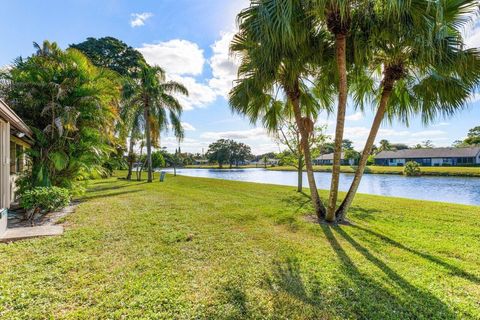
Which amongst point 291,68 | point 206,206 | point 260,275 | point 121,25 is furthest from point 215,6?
point 260,275

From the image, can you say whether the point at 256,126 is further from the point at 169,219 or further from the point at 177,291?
the point at 177,291

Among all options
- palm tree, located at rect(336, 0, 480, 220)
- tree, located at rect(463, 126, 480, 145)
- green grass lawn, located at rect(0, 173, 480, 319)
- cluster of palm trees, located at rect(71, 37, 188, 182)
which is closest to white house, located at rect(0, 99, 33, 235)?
green grass lawn, located at rect(0, 173, 480, 319)

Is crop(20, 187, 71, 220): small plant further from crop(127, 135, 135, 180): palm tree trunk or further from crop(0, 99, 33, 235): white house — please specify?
crop(127, 135, 135, 180): palm tree trunk

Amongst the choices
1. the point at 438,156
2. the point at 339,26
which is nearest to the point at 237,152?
the point at 438,156

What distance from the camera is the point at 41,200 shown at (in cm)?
565

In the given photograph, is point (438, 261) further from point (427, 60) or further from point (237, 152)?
point (237, 152)

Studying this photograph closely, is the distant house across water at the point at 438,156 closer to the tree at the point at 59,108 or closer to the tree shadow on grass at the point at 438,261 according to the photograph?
the tree shadow on grass at the point at 438,261

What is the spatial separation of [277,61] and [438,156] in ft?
171

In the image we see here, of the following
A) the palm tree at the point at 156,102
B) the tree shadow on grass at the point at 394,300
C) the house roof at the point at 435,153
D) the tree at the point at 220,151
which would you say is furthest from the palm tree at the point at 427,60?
the tree at the point at 220,151

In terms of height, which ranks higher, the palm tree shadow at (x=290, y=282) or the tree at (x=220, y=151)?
the tree at (x=220, y=151)

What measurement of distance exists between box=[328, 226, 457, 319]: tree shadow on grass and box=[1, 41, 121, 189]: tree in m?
7.80

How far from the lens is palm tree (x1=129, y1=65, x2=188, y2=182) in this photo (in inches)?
630

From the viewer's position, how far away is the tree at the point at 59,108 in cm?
700

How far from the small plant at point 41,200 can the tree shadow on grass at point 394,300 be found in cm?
652
